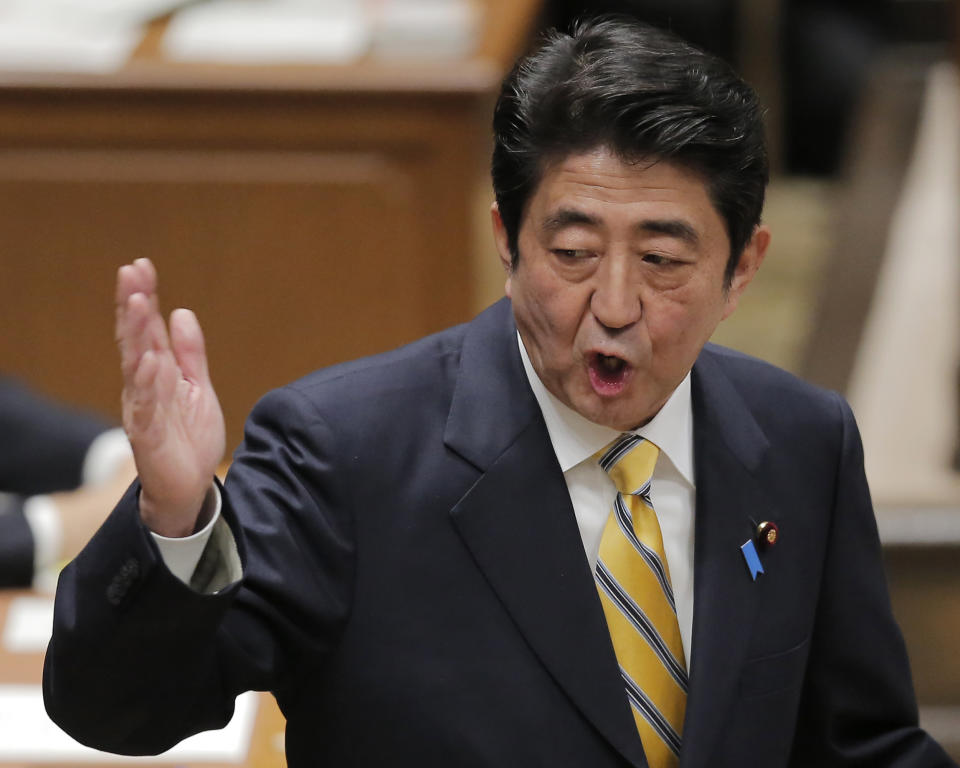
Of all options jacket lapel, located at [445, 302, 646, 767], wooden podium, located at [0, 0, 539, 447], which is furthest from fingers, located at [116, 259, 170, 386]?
wooden podium, located at [0, 0, 539, 447]

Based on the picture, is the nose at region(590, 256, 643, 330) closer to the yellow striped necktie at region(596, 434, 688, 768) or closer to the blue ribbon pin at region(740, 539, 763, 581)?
the yellow striped necktie at region(596, 434, 688, 768)

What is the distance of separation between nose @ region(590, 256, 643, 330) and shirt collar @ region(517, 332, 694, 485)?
182mm

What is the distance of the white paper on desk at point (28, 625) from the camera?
2.24 meters

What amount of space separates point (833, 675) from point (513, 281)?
57cm

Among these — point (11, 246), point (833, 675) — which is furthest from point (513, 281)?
point (11, 246)

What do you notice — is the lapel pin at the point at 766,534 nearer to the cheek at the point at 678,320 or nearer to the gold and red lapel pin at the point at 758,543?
the gold and red lapel pin at the point at 758,543

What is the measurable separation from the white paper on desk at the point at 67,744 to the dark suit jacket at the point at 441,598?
504 millimetres

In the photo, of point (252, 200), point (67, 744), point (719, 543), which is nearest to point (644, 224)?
point (719, 543)

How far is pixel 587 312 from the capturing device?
4.64 feet

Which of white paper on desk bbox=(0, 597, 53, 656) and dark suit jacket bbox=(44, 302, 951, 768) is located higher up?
dark suit jacket bbox=(44, 302, 951, 768)

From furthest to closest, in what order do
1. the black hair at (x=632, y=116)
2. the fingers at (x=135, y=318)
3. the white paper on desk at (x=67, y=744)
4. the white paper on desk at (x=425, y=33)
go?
the white paper on desk at (x=425, y=33)
the white paper on desk at (x=67, y=744)
the black hair at (x=632, y=116)
the fingers at (x=135, y=318)

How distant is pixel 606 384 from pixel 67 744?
992 mm

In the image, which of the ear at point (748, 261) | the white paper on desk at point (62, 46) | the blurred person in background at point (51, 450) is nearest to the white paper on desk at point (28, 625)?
the blurred person in background at point (51, 450)

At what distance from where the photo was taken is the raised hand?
4.17 feet
